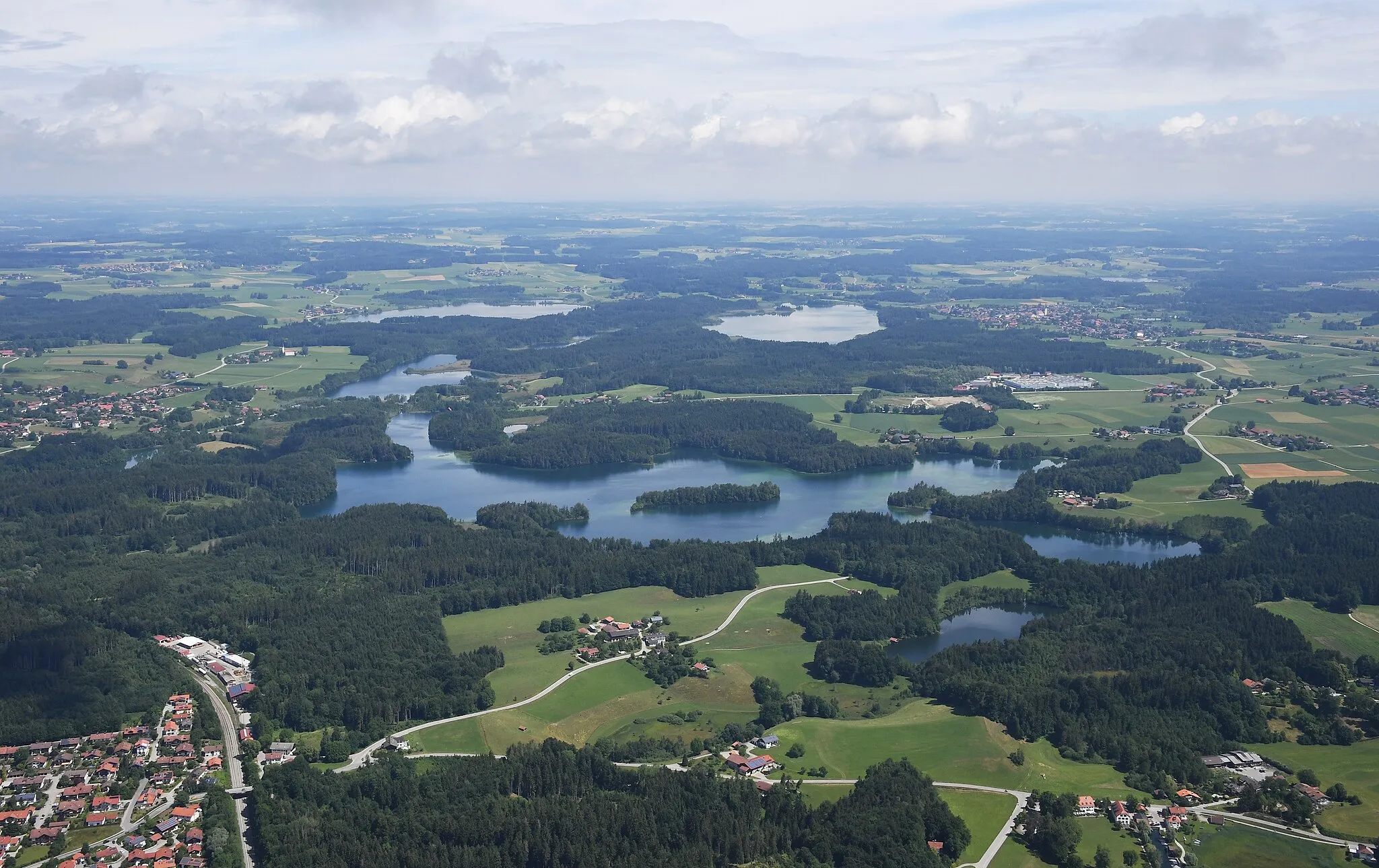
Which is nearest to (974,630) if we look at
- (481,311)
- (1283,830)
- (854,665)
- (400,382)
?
(854,665)

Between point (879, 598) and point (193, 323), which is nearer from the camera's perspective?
point (879, 598)

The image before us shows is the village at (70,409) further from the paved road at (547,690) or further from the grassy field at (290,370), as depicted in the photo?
the paved road at (547,690)

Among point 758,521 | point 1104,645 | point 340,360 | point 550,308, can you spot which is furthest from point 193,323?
point 1104,645

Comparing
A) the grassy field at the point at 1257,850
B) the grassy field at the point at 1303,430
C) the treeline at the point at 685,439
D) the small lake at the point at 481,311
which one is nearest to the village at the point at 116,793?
the grassy field at the point at 1257,850

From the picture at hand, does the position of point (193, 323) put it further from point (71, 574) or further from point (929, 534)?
point (929, 534)

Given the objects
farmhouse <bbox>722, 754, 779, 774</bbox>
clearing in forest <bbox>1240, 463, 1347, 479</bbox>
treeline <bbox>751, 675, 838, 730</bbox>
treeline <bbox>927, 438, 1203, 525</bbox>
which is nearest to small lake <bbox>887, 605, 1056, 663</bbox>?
treeline <bbox>751, 675, 838, 730</bbox>

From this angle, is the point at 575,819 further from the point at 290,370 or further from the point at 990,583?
the point at 290,370

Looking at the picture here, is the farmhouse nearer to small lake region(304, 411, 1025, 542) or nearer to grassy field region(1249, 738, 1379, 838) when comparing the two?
grassy field region(1249, 738, 1379, 838)
